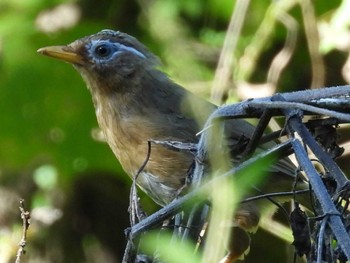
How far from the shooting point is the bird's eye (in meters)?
4.62

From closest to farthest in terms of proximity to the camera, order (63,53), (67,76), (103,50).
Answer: (63,53)
(103,50)
(67,76)

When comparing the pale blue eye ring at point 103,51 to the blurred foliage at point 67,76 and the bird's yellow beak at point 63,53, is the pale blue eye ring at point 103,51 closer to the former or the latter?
the bird's yellow beak at point 63,53

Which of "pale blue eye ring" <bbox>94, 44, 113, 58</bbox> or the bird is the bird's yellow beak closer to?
the bird

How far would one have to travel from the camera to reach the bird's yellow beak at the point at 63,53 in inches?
173

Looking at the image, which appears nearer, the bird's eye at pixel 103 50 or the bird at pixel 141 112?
the bird at pixel 141 112

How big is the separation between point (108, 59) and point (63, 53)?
295 mm

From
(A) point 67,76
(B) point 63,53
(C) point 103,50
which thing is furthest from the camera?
(A) point 67,76

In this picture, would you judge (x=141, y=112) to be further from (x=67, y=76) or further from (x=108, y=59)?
(x=67, y=76)

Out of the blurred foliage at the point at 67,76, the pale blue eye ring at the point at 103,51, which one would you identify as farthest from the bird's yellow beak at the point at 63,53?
the blurred foliage at the point at 67,76

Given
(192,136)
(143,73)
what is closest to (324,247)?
(192,136)

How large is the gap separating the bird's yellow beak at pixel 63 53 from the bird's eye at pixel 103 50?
101 mm

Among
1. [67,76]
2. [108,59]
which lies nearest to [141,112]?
[108,59]

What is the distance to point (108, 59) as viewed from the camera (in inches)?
184

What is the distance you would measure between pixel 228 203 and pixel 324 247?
1.00 feet
